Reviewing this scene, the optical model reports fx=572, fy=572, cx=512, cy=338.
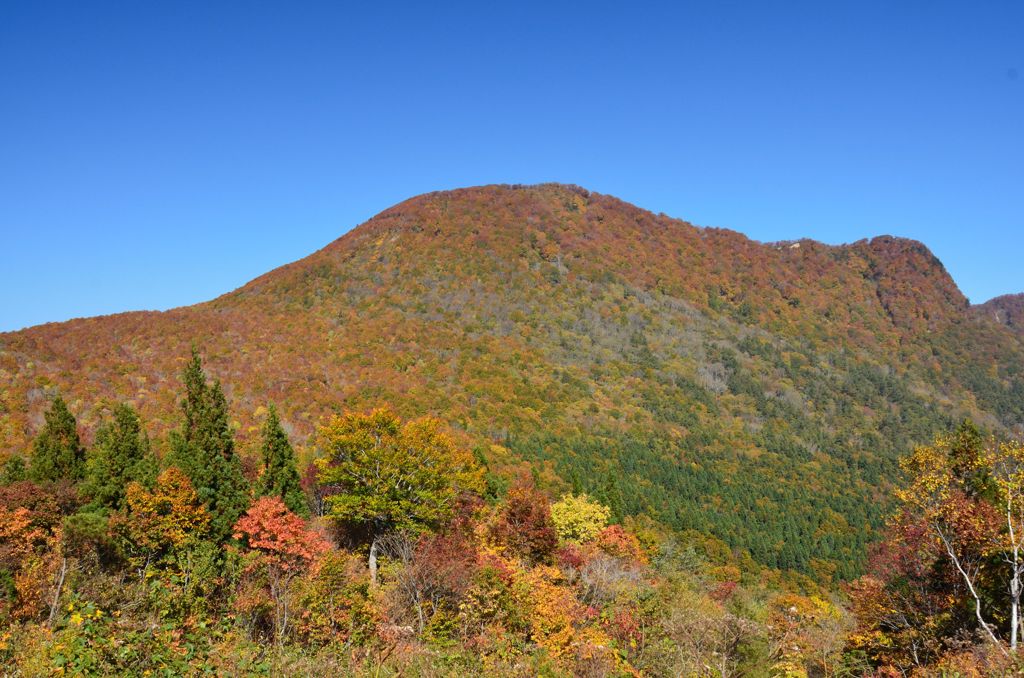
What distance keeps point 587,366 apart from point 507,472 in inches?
2727

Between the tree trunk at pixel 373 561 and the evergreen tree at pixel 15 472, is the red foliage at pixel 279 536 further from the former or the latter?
the evergreen tree at pixel 15 472

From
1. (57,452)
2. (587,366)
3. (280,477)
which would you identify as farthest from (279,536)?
(587,366)

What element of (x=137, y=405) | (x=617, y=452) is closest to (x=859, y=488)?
(x=617, y=452)

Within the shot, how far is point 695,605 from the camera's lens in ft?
102

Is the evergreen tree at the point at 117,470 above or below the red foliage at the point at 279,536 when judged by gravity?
above

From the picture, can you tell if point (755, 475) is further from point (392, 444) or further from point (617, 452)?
point (392, 444)

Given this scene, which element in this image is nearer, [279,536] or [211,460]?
[279,536]

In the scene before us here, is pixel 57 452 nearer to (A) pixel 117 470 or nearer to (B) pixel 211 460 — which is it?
(A) pixel 117 470

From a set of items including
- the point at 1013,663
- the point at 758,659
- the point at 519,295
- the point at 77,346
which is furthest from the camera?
the point at 519,295

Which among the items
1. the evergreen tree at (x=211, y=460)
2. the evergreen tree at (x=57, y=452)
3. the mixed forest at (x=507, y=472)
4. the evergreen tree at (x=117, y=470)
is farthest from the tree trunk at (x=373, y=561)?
the evergreen tree at (x=57, y=452)

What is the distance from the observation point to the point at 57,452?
1378 inches

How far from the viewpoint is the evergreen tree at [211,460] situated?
31.0 m

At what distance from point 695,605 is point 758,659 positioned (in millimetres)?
7326

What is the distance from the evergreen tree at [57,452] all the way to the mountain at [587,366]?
18582 millimetres
